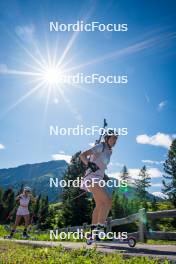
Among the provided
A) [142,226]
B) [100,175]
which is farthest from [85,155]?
[142,226]

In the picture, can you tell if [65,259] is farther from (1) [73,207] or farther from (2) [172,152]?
(2) [172,152]

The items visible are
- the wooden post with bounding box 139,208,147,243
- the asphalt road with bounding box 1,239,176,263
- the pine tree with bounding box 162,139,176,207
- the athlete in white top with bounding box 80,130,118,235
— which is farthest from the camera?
the pine tree with bounding box 162,139,176,207

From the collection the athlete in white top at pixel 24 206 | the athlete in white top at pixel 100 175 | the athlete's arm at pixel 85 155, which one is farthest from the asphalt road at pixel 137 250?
the athlete in white top at pixel 24 206

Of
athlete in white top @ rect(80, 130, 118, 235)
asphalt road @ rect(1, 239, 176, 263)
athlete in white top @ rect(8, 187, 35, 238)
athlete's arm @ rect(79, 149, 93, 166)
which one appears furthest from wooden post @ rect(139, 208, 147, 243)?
athlete's arm @ rect(79, 149, 93, 166)

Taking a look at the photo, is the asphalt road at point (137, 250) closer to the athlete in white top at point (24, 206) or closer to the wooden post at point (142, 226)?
the wooden post at point (142, 226)

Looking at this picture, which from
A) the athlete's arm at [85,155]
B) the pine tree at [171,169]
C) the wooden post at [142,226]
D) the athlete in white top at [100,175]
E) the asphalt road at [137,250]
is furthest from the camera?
the pine tree at [171,169]

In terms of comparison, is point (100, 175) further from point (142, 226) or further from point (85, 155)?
point (142, 226)

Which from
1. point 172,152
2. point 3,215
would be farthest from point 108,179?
point 3,215

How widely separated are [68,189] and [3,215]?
234 ft

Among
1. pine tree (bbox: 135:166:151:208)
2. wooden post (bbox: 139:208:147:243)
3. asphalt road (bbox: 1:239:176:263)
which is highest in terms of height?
pine tree (bbox: 135:166:151:208)

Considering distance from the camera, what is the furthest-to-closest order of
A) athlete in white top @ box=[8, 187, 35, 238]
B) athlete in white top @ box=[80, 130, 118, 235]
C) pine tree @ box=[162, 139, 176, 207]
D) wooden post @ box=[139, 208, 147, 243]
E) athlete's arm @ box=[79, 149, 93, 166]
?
pine tree @ box=[162, 139, 176, 207], athlete in white top @ box=[8, 187, 35, 238], wooden post @ box=[139, 208, 147, 243], athlete's arm @ box=[79, 149, 93, 166], athlete in white top @ box=[80, 130, 118, 235]

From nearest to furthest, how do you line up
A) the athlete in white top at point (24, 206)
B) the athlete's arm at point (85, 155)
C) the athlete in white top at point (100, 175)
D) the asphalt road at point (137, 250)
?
the asphalt road at point (137, 250)
the athlete in white top at point (100, 175)
the athlete's arm at point (85, 155)
the athlete in white top at point (24, 206)

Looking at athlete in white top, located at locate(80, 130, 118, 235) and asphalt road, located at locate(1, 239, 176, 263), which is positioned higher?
athlete in white top, located at locate(80, 130, 118, 235)

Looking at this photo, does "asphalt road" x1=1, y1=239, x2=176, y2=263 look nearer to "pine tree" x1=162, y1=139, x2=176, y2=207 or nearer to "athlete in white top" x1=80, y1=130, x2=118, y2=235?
"athlete in white top" x1=80, y1=130, x2=118, y2=235
